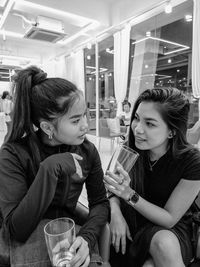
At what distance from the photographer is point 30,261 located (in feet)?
2.54

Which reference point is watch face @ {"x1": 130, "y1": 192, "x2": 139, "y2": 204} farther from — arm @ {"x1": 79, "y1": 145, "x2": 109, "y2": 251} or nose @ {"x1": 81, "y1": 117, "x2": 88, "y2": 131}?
nose @ {"x1": 81, "y1": 117, "x2": 88, "y2": 131}

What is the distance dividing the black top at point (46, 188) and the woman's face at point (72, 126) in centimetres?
7

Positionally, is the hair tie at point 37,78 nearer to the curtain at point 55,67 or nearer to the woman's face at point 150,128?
the woman's face at point 150,128

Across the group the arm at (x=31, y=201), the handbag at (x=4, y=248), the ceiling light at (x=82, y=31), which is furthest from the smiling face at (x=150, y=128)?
the ceiling light at (x=82, y=31)

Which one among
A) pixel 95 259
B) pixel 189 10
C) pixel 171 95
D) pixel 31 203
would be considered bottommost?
pixel 95 259

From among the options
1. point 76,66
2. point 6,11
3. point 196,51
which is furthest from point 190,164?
point 76,66

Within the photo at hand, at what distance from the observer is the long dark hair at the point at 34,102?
985 millimetres

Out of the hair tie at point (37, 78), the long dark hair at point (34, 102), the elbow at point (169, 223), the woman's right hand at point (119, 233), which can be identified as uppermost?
the hair tie at point (37, 78)

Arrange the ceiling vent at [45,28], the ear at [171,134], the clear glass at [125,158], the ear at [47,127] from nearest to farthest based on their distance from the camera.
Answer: the clear glass at [125,158] < the ear at [47,127] < the ear at [171,134] < the ceiling vent at [45,28]

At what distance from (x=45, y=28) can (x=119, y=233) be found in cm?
497

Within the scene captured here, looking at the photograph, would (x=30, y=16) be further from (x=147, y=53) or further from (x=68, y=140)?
(x=68, y=140)

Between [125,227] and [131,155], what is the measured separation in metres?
0.39

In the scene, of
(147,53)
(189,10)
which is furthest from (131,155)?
(147,53)

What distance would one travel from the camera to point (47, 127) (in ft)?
3.34
